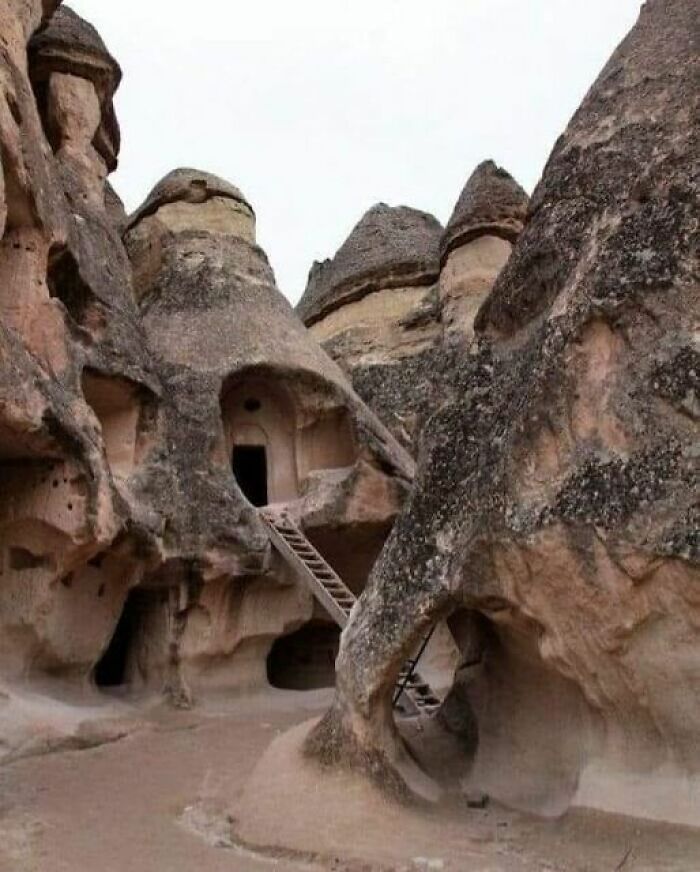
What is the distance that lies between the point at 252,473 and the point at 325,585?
3.81 meters

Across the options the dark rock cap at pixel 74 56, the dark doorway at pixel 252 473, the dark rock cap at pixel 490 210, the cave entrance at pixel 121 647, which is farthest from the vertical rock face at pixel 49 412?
the dark rock cap at pixel 490 210

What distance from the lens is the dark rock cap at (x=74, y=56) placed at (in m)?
11.8

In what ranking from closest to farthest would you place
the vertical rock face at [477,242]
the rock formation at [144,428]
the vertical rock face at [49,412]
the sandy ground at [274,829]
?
1. the sandy ground at [274,829]
2. the vertical rock face at [49,412]
3. the rock formation at [144,428]
4. the vertical rock face at [477,242]

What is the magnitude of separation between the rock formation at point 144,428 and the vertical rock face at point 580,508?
3.37 meters

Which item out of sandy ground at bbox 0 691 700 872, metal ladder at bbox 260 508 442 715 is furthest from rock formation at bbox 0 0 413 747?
sandy ground at bbox 0 691 700 872

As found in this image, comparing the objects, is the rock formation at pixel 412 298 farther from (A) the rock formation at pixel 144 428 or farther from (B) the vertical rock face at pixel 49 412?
(B) the vertical rock face at pixel 49 412

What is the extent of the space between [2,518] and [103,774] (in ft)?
8.94

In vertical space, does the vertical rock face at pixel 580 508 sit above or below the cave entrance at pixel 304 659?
above

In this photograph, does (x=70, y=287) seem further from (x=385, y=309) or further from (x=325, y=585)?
(x=385, y=309)

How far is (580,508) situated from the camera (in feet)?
15.2

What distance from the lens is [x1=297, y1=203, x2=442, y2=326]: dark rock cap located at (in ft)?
50.7

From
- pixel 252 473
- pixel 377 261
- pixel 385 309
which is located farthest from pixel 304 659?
pixel 377 261

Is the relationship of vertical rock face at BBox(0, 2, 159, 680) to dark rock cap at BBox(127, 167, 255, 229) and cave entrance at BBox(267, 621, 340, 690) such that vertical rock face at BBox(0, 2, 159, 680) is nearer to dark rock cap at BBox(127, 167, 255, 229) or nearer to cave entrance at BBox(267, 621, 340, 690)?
cave entrance at BBox(267, 621, 340, 690)

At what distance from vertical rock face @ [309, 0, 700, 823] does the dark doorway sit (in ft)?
20.9
